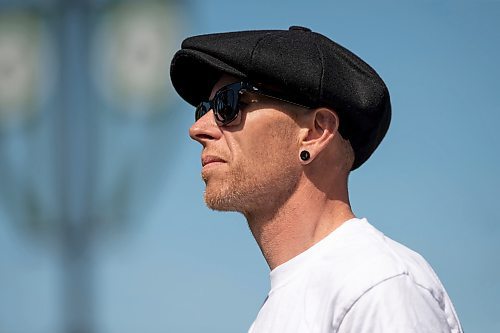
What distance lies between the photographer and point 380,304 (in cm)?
331

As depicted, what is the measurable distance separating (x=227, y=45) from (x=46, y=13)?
4.08m

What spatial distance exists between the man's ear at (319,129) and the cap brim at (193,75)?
45cm

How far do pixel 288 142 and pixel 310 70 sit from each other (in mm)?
317

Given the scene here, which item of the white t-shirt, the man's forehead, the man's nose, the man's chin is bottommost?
the white t-shirt

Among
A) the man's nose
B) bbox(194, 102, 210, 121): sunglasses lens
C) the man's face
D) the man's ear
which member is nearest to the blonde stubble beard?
the man's face

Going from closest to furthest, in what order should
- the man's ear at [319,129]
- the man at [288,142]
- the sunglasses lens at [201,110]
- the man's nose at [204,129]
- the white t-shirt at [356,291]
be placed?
the white t-shirt at [356,291], the man at [288,142], the man's ear at [319,129], the man's nose at [204,129], the sunglasses lens at [201,110]

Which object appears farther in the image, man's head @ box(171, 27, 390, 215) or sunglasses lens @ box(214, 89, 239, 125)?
sunglasses lens @ box(214, 89, 239, 125)

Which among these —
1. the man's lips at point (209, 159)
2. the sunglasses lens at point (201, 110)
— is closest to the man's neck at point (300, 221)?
the man's lips at point (209, 159)

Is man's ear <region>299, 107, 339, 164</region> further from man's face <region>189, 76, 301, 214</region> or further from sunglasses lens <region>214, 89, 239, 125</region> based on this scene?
sunglasses lens <region>214, 89, 239, 125</region>

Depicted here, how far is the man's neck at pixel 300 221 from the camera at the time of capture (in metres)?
3.96

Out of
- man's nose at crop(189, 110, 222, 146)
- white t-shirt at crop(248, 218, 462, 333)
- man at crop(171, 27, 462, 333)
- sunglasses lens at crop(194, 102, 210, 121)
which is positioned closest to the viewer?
white t-shirt at crop(248, 218, 462, 333)

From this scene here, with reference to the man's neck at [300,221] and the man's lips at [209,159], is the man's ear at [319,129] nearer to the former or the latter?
the man's neck at [300,221]

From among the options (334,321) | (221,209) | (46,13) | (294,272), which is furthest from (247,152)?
(46,13)

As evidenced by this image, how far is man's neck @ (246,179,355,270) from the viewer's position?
156 inches
